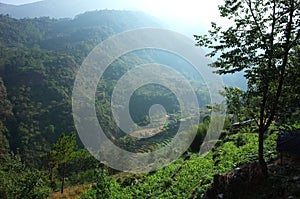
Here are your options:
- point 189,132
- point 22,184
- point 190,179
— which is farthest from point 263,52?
point 189,132

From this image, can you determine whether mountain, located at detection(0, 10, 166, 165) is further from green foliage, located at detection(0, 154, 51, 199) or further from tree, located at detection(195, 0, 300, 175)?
tree, located at detection(195, 0, 300, 175)

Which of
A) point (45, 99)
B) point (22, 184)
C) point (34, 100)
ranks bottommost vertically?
point (22, 184)

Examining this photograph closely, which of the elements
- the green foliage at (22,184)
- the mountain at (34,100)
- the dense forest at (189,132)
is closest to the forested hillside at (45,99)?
the mountain at (34,100)

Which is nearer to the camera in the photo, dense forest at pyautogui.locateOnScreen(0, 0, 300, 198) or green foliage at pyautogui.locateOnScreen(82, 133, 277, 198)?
dense forest at pyautogui.locateOnScreen(0, 0, 300, 198)

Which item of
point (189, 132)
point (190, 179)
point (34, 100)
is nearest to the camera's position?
point (190, 179)

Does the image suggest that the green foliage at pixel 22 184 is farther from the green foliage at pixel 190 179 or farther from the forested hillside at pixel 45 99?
the forested hillside at pixel 45 99

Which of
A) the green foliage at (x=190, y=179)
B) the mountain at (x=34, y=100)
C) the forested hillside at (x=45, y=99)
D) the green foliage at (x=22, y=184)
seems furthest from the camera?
the forested hillside at (x=45, y=99)

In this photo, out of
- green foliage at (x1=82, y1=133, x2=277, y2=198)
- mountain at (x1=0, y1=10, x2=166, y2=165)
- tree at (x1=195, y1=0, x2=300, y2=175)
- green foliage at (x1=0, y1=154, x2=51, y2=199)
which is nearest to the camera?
tree at (x1=195, y1=0, x2=300, y2=175)

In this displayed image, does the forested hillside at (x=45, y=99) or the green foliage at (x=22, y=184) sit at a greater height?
the forested hillside at (x=45, y=99)

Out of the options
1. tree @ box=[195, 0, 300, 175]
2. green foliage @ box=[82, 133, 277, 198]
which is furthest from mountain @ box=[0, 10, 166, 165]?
tree @ box=[195, 0, 300, 175]

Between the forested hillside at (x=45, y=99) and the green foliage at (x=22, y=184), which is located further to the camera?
the forested hillside at (x=45, y=99)

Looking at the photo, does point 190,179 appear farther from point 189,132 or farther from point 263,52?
point 189,132

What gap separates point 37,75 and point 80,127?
33.9 metres

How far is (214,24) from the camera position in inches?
264
